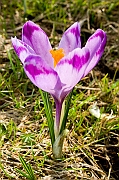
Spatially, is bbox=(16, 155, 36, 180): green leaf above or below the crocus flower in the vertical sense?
below

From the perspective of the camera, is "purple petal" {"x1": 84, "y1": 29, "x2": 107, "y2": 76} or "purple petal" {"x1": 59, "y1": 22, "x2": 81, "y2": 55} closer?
"purple petal" {"x1": 84, "y1": 29, "x2": 107, "y2": 76}

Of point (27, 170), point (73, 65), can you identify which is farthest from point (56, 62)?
point (27, 170)

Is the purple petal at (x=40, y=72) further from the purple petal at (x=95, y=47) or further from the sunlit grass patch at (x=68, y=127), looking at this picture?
the sunlit grass patch at (x=68, y=127)

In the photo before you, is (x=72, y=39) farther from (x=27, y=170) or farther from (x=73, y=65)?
(x=27, y=170)

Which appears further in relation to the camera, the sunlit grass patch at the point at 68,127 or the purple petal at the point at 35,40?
the sunlit grass patch at the point at 68,127

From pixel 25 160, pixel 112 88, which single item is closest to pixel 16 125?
pixel 25 160

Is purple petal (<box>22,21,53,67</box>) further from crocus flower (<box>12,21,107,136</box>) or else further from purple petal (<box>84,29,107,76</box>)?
Answer: purple petal (<box>84,29,107,76</box>)

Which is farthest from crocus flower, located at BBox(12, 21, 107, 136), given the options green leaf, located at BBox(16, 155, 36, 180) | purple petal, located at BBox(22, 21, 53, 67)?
green leaf, located at BBox(16, 155, 36, 180)

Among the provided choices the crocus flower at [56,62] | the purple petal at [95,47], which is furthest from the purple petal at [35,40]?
the purple petal at [95,47]
